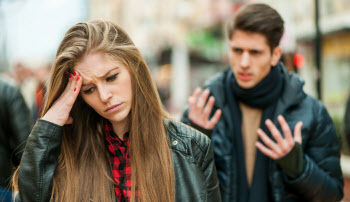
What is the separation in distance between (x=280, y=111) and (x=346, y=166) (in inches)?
281

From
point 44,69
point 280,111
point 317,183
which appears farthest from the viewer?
point 44,69

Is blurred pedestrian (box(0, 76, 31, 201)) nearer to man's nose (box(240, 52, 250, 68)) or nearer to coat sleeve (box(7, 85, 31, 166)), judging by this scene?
coat sleeve (box(7, 85, 31, 166))

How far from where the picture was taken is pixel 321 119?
10.2ft

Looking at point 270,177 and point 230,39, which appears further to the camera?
point 230,39

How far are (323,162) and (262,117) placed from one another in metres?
0.57

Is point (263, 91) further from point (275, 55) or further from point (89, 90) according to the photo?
point (89, 90)

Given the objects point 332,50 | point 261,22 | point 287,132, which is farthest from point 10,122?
point 332,50

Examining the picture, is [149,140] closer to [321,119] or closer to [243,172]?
[243,172]

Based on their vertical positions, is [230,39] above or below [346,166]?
above

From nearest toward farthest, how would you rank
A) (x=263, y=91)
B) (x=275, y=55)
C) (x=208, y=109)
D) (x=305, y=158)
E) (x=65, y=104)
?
(x=65, y=104)
(x=305, y=158)
(x=208, y=109)
(x=263, y=91)
(x=275, y=55)

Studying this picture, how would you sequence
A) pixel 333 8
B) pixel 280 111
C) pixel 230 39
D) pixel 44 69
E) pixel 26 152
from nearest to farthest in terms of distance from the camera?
pixel 26 152, pixel 280 111, pixel 230 39, pixel 44 69, pixel 333 8

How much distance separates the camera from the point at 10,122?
15.0 feet

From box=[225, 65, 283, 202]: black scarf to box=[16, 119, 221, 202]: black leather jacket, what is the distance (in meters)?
0.83

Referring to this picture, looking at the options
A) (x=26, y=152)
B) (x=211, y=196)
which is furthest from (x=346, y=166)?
(x=26, y=152)
